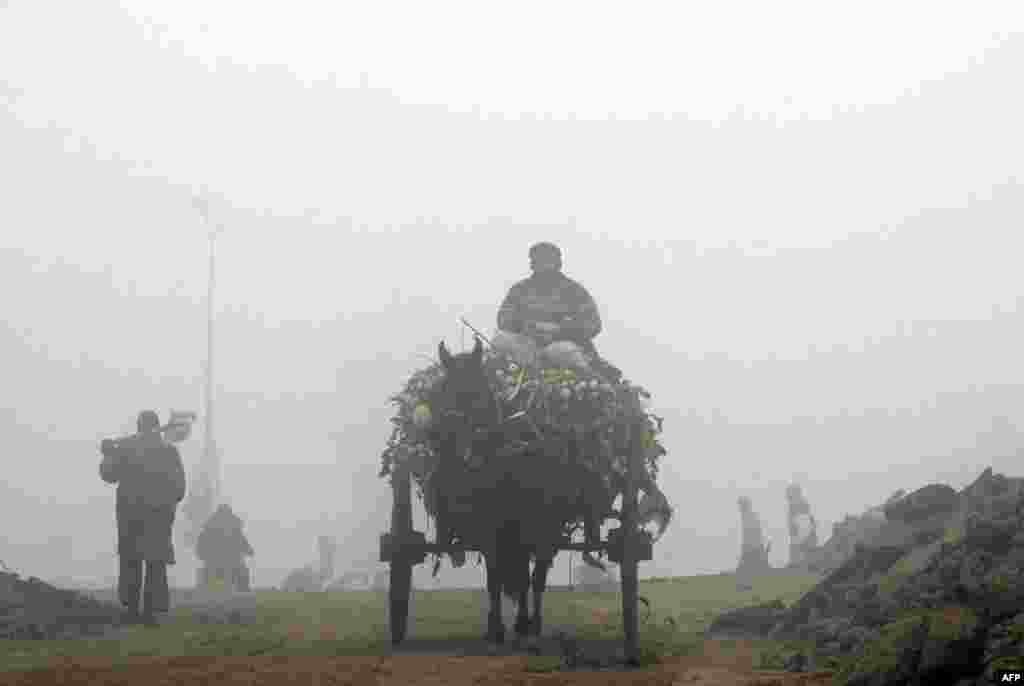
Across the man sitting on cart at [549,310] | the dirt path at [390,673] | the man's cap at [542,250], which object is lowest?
the dirt path at [390,673]

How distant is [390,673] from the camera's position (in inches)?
293

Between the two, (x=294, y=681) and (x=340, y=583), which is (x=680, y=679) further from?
(x=340, y=583)

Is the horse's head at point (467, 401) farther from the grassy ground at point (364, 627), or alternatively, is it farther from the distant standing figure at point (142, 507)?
the distant standing figure at point (142, 507)

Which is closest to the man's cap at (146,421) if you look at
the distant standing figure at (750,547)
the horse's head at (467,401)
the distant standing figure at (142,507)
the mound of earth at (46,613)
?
the distant standing figure at (142,507)

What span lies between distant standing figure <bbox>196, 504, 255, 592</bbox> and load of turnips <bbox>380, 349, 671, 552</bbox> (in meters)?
14.9

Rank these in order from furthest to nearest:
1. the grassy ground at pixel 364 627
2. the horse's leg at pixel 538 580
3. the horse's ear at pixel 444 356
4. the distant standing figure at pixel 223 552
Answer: the distant standing figure at pixel 223 552 < the grassy ground at pixel 364 627 < the horse's leg at pixel 538 580 < the horse's ear at pixel 444 356

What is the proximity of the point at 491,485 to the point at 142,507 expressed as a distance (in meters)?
8.03

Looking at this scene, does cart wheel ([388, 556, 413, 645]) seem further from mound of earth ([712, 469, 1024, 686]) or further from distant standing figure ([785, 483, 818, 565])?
distant standing figure ([785, 483, 818, 565])

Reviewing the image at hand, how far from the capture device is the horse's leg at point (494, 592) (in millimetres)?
8570

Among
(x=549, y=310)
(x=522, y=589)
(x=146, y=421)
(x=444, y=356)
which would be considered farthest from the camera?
(x=146, y=421)

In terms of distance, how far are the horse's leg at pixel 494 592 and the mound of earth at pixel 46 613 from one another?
5.78 meters

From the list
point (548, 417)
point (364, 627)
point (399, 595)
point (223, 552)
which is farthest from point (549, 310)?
point (223, 552)

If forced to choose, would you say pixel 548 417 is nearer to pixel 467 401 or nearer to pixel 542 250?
pixel 467 401

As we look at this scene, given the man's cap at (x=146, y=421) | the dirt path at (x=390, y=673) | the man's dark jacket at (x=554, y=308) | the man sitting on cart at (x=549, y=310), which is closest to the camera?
the dirt path at (x=390, y=673)
